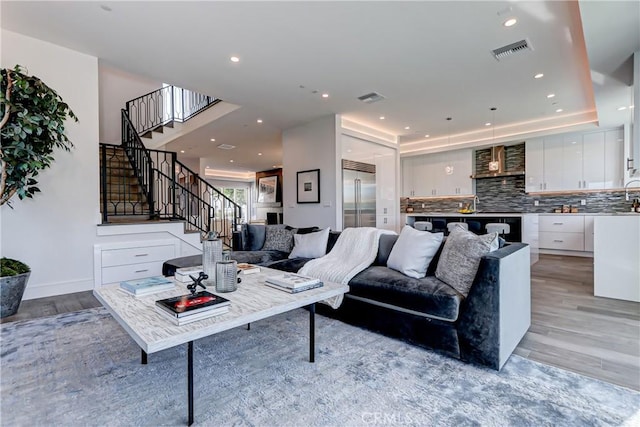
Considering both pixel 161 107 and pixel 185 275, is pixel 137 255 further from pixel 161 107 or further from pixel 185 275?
pixel 161 107

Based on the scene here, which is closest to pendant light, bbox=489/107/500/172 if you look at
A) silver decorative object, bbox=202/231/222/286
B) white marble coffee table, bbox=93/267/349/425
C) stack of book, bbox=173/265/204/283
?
white marble coffee table, bbox=93/267/349/425

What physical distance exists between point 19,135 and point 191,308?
8.76 ft

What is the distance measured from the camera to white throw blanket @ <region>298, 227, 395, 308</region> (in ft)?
9.18

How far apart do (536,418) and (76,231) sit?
474cm

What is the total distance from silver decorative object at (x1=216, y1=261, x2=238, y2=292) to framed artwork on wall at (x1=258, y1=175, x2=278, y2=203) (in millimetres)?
9433

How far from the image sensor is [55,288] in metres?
3.64

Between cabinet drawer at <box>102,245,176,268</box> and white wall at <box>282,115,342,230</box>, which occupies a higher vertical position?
white wall at <box>282,115,342,230</box>

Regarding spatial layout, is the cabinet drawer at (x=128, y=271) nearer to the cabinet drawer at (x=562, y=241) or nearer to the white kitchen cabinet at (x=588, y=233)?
the cabinet drawer at (x=562, y=241)

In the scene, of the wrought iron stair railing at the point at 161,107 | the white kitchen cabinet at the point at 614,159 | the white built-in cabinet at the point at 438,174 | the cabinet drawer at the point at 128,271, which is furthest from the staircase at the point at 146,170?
the white kitchen cabinet at the point at 614,159

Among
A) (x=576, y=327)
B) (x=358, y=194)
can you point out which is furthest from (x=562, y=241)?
(x=576, y=327)

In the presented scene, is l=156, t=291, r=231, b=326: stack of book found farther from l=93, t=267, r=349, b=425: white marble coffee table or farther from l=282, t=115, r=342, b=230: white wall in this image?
l=282, t=115, r=342, b=230: white wall

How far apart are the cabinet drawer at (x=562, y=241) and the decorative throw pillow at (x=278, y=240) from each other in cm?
589

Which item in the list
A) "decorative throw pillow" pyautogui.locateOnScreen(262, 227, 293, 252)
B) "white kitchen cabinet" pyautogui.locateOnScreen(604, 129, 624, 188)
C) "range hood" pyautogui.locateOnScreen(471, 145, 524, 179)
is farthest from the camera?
"range hood" pyautogui.locateOnScreen(471, 145, 524, 179)

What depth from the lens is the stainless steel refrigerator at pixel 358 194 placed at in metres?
5.98
